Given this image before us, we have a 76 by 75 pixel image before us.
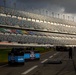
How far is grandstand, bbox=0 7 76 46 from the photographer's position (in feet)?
241

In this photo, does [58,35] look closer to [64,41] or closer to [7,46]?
[64,41]

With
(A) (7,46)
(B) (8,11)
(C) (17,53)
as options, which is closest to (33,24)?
(B) (8,11)

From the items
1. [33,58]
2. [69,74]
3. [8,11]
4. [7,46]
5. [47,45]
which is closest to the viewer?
[69,74]

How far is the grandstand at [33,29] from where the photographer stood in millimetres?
73519

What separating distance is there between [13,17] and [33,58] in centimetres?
5499

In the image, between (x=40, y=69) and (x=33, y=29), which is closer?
(x=40, y=69)

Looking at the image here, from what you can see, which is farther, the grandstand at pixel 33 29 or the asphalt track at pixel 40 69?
the grandstand at pixel 33 29

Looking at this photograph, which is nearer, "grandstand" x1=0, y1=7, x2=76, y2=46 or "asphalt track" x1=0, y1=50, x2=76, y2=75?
"asphalt track" x1=0, y1=50, x2=76, y2=75

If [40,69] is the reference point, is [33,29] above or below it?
above

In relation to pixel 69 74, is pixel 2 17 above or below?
above

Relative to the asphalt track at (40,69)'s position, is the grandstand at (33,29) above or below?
above

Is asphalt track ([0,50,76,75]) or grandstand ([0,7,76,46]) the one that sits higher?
grandstand ([0,7,76,46])

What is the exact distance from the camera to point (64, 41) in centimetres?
10375

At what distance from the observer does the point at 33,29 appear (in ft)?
291
